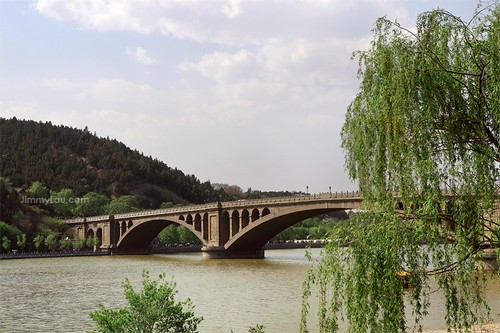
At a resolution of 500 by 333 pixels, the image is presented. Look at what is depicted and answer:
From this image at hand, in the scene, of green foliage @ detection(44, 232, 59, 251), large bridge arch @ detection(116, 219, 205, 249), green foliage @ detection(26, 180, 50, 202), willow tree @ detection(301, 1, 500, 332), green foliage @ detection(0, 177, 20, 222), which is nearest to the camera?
willow tree @ detection(301, 1, 500, 332)

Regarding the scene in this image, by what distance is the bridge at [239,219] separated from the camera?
7344 centimetres

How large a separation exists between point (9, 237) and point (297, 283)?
74.1 m

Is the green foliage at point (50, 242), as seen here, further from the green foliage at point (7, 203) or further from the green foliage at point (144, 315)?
the green foliage at point (144, 315)

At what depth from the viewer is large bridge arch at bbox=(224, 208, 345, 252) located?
76556 millimetres

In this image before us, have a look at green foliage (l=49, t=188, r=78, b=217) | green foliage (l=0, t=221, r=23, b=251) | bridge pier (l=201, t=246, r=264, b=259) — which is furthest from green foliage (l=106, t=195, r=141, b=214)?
bridge pier (l=201, t=246, r=264, b=259)

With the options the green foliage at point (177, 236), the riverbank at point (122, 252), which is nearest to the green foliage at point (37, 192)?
the green foliage at point (177, 236)

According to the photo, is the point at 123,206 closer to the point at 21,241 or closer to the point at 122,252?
the point at 122,252

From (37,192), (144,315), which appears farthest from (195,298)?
(37,192)

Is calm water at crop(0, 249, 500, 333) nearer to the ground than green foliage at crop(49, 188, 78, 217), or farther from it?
nearer to the ground

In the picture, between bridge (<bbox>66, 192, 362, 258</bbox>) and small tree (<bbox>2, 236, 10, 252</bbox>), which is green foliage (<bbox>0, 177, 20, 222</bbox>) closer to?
small tree (<bbox>2, 236, 10, 252</bbox>)

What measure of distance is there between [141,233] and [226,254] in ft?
102

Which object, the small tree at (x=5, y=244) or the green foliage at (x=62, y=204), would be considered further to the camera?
the green foliage at (x=62, y=204)

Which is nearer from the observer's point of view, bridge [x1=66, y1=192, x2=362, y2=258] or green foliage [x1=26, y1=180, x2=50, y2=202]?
bridge [x1=66, y1=192, x2=362, y2=258]

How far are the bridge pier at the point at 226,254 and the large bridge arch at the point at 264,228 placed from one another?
421 millimetres
